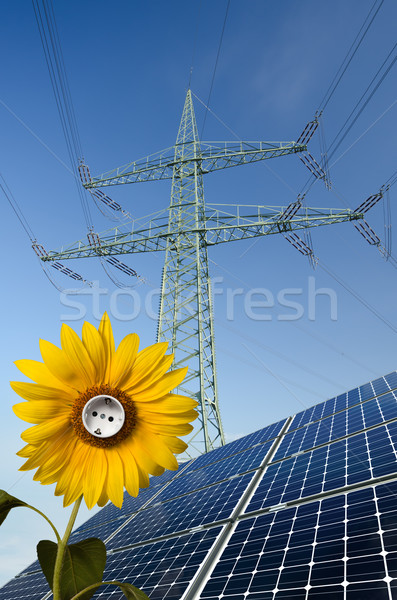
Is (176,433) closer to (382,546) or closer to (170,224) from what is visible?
(382,546)

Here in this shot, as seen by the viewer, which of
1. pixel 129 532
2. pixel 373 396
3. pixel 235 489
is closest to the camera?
pixel 235 489

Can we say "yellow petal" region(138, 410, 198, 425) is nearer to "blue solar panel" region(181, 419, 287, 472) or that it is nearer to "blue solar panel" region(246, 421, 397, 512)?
"blue solar panel" region(246, 421, 397, 512)

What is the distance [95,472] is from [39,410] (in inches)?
8.4

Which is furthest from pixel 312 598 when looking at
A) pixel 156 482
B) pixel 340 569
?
pixel 156 482

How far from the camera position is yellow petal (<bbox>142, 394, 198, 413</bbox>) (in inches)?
43.6

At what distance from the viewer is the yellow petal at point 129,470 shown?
1060 mm

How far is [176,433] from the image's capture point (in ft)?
3.50

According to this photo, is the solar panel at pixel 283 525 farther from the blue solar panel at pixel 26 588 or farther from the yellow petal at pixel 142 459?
the yellow petal at pixel 142 459

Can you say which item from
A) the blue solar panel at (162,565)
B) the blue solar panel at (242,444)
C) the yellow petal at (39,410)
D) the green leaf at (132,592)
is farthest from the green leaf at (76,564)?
the blue solar panel at (242,444)

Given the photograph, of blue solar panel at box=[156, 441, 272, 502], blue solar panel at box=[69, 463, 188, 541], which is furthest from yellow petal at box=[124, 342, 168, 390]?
blue solar panel at box=[69, 463, 188, 541]

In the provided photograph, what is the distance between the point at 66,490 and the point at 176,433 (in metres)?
0.31

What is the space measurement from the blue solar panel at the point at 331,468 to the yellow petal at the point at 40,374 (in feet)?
16.5

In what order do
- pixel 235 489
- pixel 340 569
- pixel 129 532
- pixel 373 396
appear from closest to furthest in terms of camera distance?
pixel 340 569 < pixel 235 489 < pixel 129 532 < pixel 373 396

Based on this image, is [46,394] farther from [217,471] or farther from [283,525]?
[217,471]
